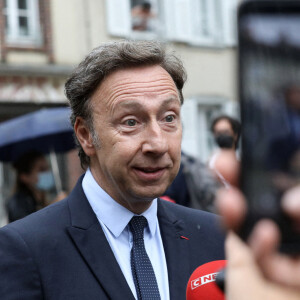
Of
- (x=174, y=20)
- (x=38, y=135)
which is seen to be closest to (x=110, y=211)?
(x=38, y=135)

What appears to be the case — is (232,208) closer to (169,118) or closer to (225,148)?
(225,148)

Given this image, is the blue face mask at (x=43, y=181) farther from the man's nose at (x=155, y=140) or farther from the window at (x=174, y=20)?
the window at (x=174, y=20)

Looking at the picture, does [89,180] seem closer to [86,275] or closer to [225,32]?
[86,275]

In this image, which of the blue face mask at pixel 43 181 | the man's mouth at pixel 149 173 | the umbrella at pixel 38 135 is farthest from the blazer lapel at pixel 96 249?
the umbrella at pixel 38 135

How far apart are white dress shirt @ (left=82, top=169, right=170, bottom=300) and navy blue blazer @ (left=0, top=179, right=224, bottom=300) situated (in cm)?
3

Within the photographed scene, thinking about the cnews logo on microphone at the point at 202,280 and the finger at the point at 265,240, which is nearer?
the finger at the point at 265,240

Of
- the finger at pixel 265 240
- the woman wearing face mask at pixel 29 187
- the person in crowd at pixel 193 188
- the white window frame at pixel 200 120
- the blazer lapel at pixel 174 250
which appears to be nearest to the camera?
the finger at pixel 265 240

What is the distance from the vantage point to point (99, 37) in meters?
13.3

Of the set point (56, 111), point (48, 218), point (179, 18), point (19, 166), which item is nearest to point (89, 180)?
point (48, 218)

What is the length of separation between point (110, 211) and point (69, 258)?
0.26 m

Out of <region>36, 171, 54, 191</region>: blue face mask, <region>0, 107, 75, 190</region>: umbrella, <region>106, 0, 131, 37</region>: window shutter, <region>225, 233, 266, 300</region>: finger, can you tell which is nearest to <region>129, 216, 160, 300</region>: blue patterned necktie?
<region>225, 233, 266, 300</region>: finger

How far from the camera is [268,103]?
0.85 metres

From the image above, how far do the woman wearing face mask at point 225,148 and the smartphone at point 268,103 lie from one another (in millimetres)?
21

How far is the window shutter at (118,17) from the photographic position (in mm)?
13531
